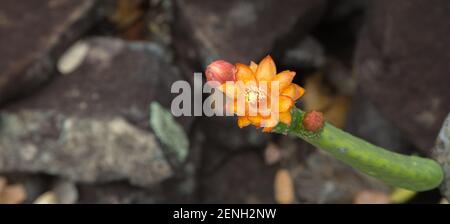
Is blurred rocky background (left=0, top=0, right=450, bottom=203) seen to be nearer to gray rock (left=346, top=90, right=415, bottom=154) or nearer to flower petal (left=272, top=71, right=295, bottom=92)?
gray rock (left=346, top=90, right=415, bottom=154)

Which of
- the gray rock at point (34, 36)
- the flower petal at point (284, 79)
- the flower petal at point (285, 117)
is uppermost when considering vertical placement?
the gray rock at point (34, 36)

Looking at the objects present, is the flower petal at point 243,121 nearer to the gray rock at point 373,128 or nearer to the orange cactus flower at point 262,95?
the orange cactus flower at point 262,95

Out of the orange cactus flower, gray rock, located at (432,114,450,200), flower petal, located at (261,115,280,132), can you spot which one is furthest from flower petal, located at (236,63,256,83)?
gray rock, located at (432,114,450,200)

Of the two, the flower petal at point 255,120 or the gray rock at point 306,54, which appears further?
the gray rock at point 306,54

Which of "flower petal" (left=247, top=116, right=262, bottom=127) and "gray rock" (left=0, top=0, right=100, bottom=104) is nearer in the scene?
"flower petal" (left=247, top=116, right=262, bottom=127)

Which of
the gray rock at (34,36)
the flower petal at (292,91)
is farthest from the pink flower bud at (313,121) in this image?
the gray rock at (34,36)

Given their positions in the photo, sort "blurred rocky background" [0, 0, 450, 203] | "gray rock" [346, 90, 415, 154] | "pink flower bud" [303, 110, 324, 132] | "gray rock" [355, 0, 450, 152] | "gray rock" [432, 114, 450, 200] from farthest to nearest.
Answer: "gray rock" [346, 90, 415, 154]
"blurred rocky background" [0, 0, 450, 203]
"gray rock" [355, 0, 450, 152]
"gray rock" [432, 114, 450, 200]
"pink flower bud" [303, 110, 324, 132]
